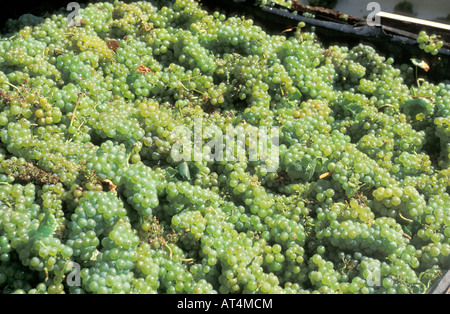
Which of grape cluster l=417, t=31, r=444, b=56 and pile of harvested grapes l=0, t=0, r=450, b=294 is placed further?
grape cluster l=417, t=31, r=444, b=56

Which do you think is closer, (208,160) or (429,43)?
(208,160)

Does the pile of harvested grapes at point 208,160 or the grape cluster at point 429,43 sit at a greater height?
the grape cluster at point 429,43

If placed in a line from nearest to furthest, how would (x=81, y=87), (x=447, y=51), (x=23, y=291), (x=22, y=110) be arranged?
(x=23, y=291), (x=22, y=110), (x=81, y=87), (x=447, y=51)

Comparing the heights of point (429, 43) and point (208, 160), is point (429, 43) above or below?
above

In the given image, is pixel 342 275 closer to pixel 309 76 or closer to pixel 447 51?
pixel 309 76

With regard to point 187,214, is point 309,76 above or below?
above

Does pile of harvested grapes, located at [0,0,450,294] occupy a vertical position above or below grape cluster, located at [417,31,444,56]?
below

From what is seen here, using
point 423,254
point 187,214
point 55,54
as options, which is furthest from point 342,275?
point 55,54

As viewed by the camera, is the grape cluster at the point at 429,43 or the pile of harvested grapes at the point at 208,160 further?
the grape cluster at the point at 429,43
